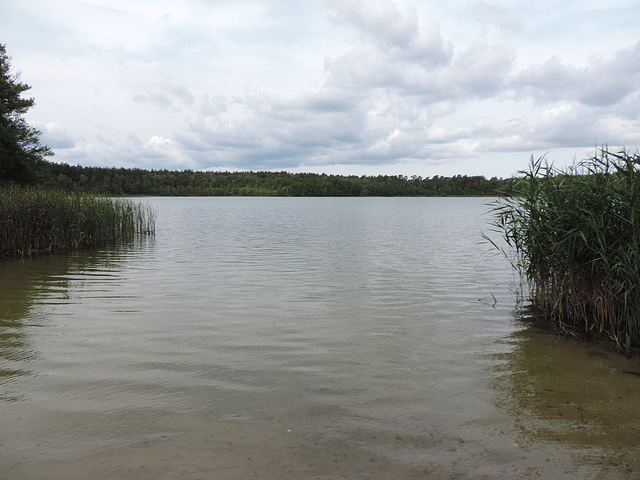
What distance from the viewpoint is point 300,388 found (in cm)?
479

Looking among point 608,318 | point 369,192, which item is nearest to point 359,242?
point 608,318

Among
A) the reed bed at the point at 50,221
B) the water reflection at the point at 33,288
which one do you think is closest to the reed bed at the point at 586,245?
the water reflection at the point at 33,288

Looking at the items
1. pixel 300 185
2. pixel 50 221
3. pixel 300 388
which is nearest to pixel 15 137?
pixel 50 221

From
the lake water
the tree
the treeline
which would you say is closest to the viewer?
the lake water

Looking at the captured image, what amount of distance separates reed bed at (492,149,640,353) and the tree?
27064mm

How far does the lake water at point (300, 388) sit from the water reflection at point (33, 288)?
6cm

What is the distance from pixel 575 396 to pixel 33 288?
10867 millimetres

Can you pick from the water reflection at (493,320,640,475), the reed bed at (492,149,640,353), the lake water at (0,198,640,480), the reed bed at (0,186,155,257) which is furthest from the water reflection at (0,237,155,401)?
the reed bed at (492,149,640,353)

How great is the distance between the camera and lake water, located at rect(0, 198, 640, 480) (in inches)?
135

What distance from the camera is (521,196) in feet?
27.2

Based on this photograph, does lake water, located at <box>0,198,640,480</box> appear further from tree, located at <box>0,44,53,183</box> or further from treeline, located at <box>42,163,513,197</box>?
treeline, located at <box>42,163,513,197</box>

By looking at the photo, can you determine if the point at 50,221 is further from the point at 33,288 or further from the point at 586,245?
the point at 586,245

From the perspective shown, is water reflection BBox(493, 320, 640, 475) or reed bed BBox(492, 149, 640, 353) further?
reed bed BBox(492, 149, 640, 353)

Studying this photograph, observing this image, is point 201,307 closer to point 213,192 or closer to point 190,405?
point 190,405
